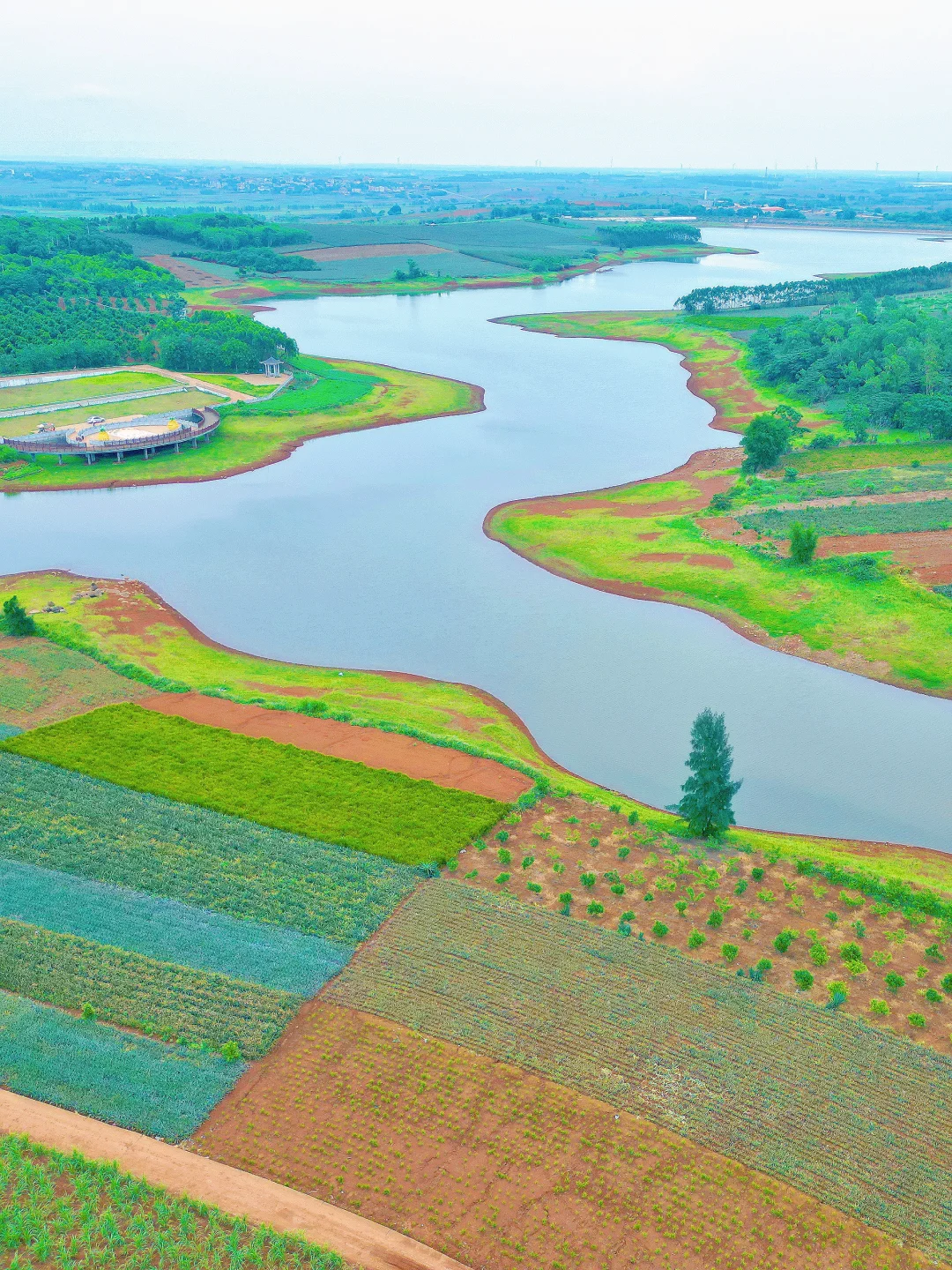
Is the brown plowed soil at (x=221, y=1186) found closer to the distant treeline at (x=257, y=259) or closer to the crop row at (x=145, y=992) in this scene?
the crop row at (x=145, y=992)

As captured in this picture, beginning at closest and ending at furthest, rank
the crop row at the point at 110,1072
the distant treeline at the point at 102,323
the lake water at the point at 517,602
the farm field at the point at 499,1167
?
the farm field at the point at 499,1167 → the crop row at the point at 110,1072 → the lake water at the point at 517,602 → the distant treeline at the point at 102,323

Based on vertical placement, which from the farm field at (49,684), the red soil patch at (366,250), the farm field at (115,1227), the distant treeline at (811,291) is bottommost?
the farm field at (115,1227)

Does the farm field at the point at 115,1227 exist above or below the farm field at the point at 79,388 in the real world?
below

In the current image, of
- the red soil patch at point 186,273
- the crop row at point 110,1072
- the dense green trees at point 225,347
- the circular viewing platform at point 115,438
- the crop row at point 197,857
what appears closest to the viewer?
the crop row at point 110,1072

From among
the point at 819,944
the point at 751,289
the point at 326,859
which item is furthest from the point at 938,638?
the point at 751,289

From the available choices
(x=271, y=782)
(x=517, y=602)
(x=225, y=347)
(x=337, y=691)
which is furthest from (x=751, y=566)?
(x=225, y=347)

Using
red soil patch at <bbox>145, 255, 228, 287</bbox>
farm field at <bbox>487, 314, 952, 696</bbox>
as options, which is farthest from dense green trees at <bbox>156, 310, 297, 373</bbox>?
red soil patch at <bbox>145, 255, 228, 287</bbox>

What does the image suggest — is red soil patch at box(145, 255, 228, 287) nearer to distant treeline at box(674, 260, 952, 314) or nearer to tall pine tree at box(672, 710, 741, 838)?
distant treeline at box(674, 260, 952, 314)

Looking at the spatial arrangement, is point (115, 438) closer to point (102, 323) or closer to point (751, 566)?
point (102, 323)

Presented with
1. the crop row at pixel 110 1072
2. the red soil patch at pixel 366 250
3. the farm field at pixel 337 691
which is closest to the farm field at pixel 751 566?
the farm field at pixel 337 691
